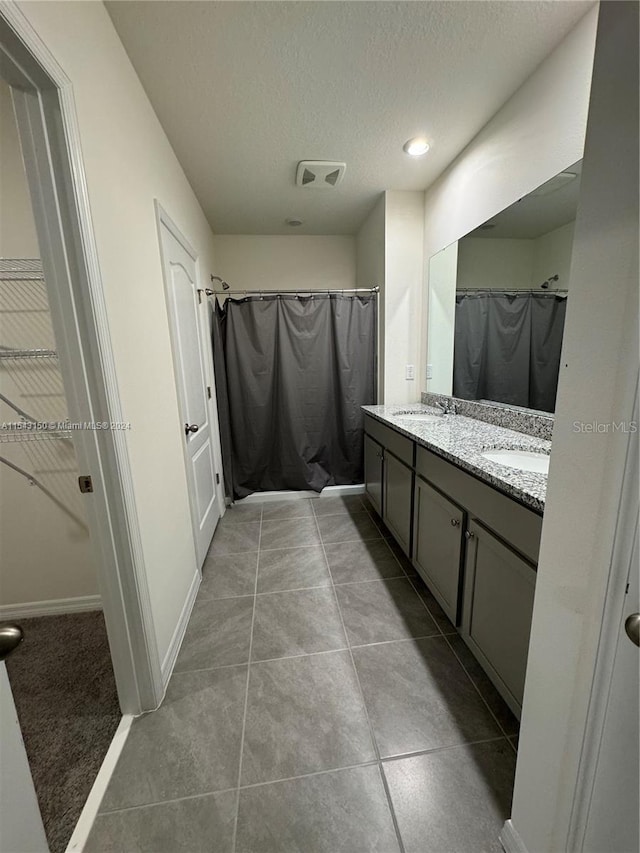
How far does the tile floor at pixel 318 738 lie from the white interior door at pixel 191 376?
564mm

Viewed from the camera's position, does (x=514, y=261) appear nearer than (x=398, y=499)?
Yes

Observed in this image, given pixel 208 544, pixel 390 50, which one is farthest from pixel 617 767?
pixel 390 50

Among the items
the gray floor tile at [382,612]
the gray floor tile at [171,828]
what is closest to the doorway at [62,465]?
the gray floor tile at [171,828]

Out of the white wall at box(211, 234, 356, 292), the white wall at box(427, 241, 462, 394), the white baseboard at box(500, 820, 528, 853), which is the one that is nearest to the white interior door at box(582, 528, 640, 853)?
the white baseboard at box(500, 820, 528, 853)

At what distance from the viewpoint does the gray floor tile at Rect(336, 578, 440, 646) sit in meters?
1.57

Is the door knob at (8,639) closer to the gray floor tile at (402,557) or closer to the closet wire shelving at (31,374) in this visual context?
the closet wire shelving at (31,374)

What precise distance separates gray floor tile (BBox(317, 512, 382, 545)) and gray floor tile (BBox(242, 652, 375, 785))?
965mm

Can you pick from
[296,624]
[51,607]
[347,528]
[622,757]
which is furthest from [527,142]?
[51,607]

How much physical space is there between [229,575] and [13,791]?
5.27 ft

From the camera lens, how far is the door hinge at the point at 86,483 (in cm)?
105

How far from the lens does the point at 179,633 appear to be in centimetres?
155

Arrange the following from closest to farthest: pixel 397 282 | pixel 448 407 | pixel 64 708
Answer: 1. pixel 64 708
2. pixel 448 407
3. pixel 397 282

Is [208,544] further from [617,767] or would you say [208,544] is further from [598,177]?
[598,177]

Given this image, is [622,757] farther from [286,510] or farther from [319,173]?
[319,173]
